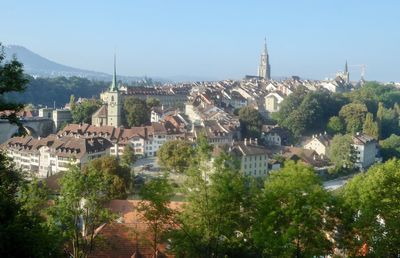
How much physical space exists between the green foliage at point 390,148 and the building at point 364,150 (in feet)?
6.02

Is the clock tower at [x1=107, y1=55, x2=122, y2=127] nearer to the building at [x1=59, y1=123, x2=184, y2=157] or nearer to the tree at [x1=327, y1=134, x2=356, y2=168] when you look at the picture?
the building at [x1=59, y1=123, x2=184, y2=157]

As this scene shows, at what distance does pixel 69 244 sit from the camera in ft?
43.2

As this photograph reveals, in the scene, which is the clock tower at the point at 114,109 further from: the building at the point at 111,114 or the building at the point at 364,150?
the building at the point at 364,150

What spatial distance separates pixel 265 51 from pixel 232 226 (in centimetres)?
11299

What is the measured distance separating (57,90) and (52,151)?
2446 inches

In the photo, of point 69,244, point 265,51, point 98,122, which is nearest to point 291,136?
point 98,122

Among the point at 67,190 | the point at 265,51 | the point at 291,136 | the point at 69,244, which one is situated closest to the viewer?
the point at 67,190

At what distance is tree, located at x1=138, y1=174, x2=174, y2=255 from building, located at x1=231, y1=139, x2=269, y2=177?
26048mm

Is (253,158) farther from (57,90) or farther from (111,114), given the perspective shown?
(57,90)

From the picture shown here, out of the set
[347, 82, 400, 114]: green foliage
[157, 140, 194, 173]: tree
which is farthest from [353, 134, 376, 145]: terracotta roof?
[347, 82, 400, 114]: green foliage

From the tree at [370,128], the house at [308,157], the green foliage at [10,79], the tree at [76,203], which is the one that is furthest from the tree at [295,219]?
the tree at [370,128]

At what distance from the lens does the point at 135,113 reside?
50.9 meters

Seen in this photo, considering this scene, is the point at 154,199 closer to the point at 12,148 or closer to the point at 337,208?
the point at 337,208

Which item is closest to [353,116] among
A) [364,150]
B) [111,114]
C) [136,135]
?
[364,150]
